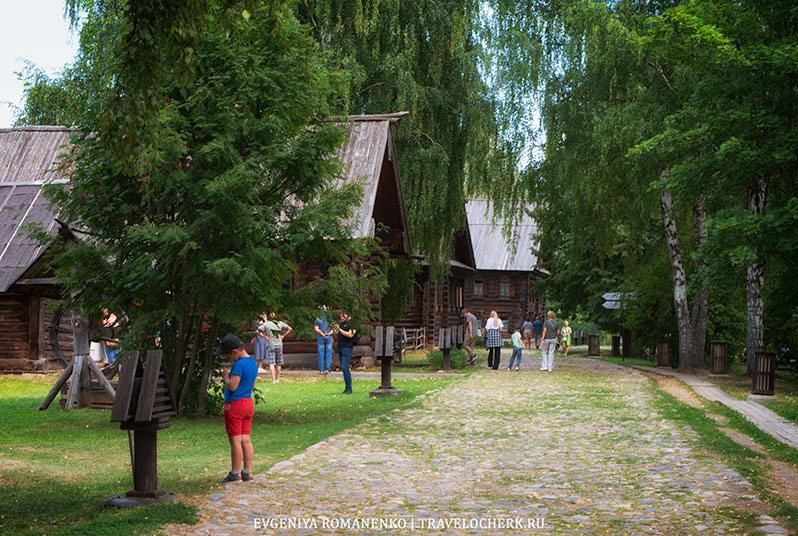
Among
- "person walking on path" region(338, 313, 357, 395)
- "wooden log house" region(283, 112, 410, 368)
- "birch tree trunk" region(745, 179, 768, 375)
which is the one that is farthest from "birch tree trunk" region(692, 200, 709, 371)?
"person walking on path" region(338, 313, 357, 395)

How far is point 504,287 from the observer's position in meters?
65.3

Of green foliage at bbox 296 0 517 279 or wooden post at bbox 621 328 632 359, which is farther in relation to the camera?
wooden post at bbox 621 328 632 359

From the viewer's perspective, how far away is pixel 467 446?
11.8 m

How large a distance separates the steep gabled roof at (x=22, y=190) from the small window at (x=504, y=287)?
40414 mm

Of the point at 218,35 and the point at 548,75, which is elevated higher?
the point at 548,75

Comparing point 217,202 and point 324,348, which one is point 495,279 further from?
point 217,202

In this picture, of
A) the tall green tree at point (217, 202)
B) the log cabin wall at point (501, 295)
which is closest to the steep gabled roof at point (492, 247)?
the log cabin wall at point (501, 295)

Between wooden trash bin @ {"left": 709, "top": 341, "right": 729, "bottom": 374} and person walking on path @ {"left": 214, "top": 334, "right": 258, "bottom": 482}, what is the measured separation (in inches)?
789

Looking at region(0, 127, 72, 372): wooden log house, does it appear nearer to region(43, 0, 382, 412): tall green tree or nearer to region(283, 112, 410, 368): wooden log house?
region(283, 112, 410, 368): wooden log house

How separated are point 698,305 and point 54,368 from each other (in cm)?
1918

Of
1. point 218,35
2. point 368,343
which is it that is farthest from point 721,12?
point 368,343

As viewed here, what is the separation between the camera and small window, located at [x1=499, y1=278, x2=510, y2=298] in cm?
6519

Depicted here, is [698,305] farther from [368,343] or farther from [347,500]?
[347,500]

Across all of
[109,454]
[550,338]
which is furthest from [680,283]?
[109,454]
